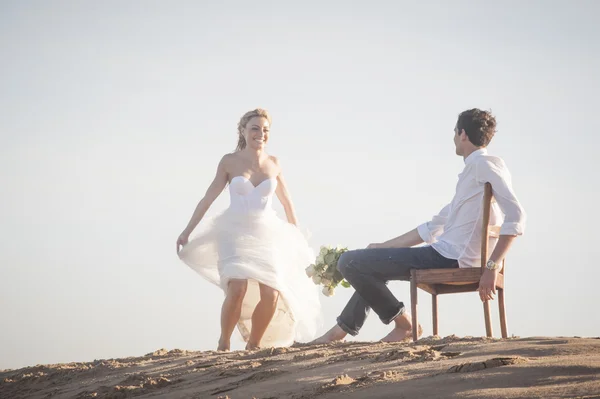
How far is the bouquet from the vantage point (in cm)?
720

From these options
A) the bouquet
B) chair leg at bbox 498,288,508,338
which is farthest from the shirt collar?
the bouquet

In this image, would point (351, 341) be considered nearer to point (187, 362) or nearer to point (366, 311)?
point (366, 311)

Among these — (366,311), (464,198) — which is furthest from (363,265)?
(464,198)

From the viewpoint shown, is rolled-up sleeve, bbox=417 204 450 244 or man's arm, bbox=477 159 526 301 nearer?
man's arm, bbox=477 159 526 301

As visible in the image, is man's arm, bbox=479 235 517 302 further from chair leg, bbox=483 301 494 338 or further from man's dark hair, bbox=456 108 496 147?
man's dark hair, bbox=456 108 496 147

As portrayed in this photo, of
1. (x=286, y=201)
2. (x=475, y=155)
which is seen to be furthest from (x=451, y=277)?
(x=286, y=201)

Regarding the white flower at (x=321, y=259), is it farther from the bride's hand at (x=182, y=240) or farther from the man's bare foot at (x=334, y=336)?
the bride's hand at (x=182, y=240)

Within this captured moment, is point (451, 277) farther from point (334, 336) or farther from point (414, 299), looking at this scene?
point (334, 336)

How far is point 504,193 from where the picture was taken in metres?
5.79

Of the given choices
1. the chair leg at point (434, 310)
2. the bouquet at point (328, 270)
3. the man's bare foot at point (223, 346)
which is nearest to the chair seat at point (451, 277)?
the chair leg at point (434, 310)

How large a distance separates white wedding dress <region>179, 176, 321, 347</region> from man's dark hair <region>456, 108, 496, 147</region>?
2.57 meters

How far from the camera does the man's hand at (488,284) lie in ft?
18.5

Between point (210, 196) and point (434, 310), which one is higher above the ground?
point (210, 196)

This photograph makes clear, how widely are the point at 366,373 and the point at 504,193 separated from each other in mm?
2057
